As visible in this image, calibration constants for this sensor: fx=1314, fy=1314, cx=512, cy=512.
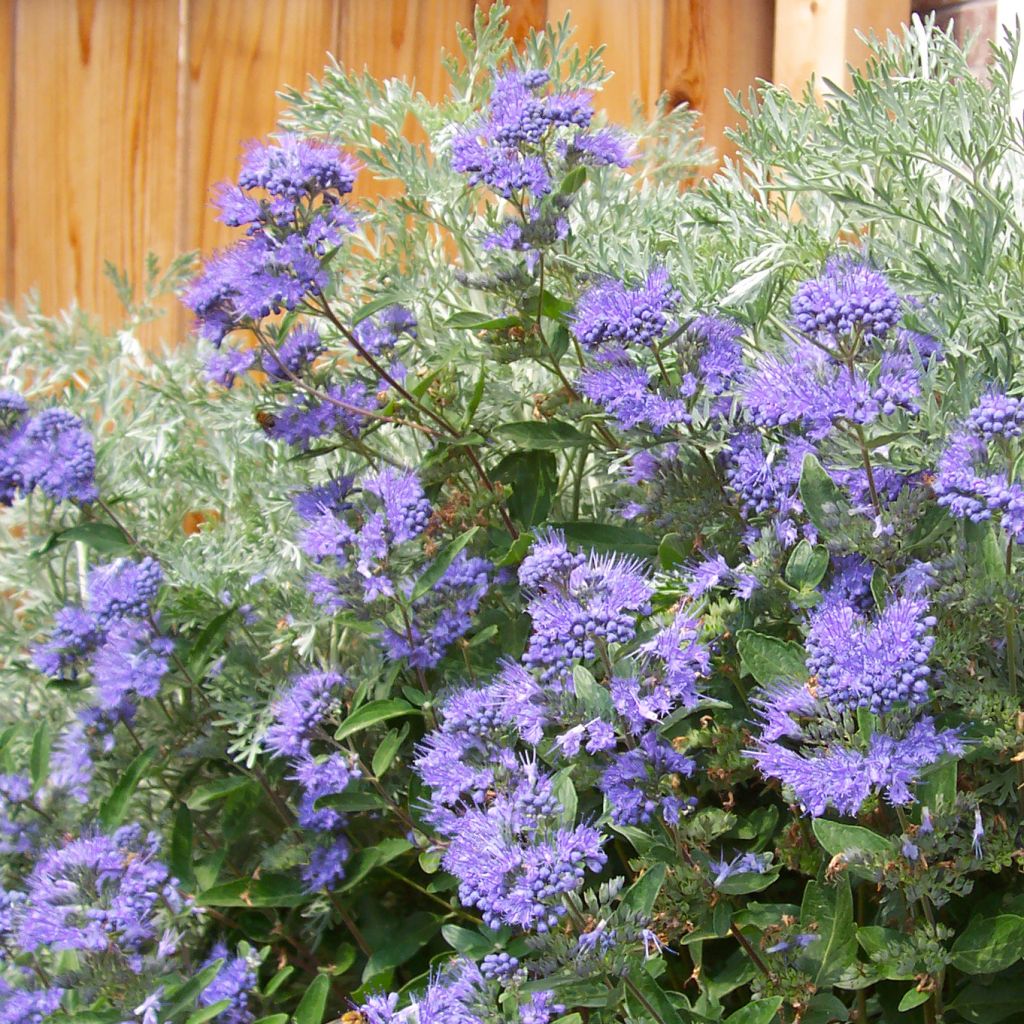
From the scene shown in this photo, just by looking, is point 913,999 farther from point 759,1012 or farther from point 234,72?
point 234,72

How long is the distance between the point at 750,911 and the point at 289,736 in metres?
0.49

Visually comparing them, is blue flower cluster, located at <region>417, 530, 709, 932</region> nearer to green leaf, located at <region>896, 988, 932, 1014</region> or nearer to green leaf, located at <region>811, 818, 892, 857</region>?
green leaf, located at <region>811, 818, 892, 857</region>

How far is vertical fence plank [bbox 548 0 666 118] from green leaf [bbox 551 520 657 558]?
47.0 inches

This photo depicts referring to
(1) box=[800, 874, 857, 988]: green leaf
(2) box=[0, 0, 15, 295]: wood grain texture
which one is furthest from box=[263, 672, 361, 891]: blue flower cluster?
(2) box=[0, 0, 15, 295]: wood grain texture

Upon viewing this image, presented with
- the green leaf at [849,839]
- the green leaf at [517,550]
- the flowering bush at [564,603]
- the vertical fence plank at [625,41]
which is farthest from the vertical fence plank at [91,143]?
the green leaf at [849,839]

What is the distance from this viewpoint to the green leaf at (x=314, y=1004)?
1230 millimetres

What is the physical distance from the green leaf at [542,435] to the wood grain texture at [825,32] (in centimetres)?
93

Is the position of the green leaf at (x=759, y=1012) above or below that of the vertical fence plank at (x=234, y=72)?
below

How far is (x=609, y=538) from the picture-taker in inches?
53.4

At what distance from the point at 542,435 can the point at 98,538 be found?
21.2 inches

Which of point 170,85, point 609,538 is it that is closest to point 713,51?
point 170,85

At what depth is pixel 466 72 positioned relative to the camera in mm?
1768

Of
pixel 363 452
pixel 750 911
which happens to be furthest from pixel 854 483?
pixel 363 452

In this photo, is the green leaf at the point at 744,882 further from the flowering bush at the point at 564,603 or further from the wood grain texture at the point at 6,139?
the wood grain texture at the point at 6,139
